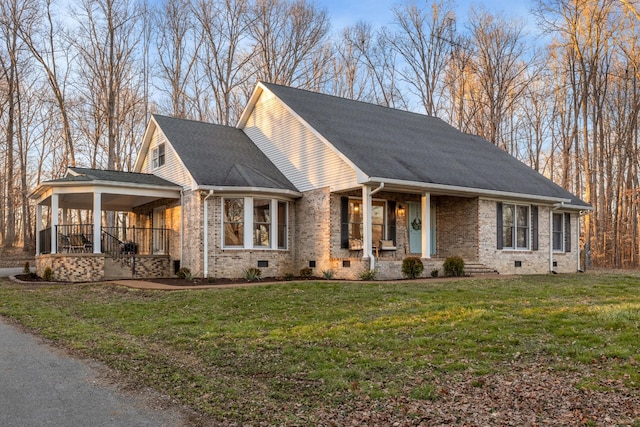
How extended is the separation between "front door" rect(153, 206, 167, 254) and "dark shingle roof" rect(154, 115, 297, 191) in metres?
2.57

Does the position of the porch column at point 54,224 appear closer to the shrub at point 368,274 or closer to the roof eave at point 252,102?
the roof eave at point 252,102

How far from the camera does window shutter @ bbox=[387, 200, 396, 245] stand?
17828 millimetres

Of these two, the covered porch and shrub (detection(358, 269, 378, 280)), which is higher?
the covered porch

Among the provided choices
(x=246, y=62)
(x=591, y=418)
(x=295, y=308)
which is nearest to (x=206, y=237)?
(x=295, y=308)

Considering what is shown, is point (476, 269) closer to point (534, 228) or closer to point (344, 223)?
point (534, 228)

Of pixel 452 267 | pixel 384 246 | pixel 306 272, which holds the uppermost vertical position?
pixel 384 246

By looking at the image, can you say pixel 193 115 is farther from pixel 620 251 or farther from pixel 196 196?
pixel 620 251

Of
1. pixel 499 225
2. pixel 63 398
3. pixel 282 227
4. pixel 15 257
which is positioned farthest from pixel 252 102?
pixel 15 257

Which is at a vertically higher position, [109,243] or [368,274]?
[109,243]

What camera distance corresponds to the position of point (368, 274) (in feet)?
48.4

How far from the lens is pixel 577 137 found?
30.4 meters

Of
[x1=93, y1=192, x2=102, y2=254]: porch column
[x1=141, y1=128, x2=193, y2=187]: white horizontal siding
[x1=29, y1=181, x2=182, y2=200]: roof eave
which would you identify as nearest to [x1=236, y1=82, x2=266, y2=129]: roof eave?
[x1=141, y1=128, x2=193, y2=187]: white horizontal siding

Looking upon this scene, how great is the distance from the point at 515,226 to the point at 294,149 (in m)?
7.98

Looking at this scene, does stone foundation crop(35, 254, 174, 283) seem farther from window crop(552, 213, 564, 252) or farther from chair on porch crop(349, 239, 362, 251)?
window crop(552, 213, 564, 252)
